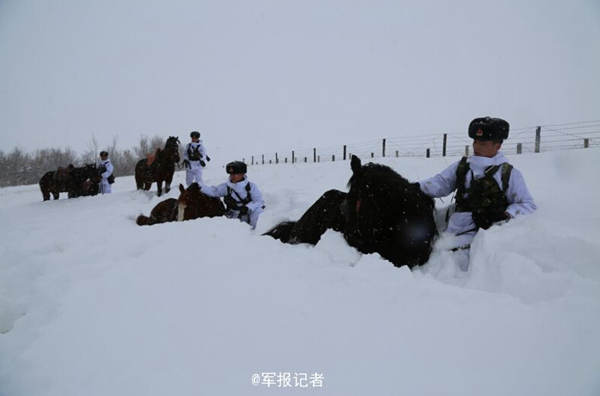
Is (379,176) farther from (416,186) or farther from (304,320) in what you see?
(304,320)

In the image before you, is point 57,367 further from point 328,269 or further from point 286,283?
point 328,269

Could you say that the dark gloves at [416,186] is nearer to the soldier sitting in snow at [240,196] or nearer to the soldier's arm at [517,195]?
the soldier's arm at [517,195]

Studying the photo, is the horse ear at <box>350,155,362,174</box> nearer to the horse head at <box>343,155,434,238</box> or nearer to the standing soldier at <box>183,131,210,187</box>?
the horse head at <box>343,155,434,238</box>

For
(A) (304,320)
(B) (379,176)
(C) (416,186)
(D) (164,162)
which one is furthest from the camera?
(D) (164,162)

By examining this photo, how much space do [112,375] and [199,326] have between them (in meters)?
0.39

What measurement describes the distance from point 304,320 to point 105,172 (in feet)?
44.3

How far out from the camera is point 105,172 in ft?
40.4

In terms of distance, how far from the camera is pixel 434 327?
1456 millimetres

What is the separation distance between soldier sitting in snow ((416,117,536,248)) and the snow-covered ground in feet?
1.23

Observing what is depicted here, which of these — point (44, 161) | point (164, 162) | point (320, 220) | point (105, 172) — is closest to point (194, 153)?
point (164, 162)

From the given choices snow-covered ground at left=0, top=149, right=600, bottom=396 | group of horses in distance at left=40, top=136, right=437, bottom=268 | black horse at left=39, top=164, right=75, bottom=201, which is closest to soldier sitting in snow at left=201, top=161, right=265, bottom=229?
group of horses in distance at left=40, top=136, right=437, bottom=268

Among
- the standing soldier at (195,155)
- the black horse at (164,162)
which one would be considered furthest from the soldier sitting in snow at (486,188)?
the black horse at (164,162)

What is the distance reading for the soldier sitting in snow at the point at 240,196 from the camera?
5.23 meters

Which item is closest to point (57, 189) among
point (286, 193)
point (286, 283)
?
point (286, 193)
